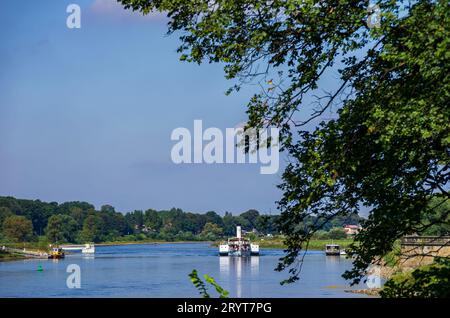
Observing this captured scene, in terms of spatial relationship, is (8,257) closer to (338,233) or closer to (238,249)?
(238,249)

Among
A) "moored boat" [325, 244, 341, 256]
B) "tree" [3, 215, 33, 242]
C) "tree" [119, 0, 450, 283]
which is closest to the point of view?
"tree" [119, 0, 450, 283]

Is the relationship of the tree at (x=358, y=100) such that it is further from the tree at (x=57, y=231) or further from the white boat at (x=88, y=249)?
the tree at (x=57, y=231)

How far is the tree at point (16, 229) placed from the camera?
6924 inches

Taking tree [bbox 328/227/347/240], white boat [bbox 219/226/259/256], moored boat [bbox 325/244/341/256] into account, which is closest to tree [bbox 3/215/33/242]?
white boat [bbox 219/226/259/256]

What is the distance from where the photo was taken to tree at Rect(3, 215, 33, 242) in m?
176

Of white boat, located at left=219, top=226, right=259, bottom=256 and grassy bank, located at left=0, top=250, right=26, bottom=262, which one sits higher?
white boat, located at left=219, top=226, right=259, bottom=256

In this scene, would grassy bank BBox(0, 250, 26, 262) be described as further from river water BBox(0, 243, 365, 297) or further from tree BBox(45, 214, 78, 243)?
tree BBox(45, 214, 78, 243)

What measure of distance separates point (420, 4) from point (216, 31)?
4204 millimetres

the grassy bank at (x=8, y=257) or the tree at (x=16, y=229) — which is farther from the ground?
the tree at (x=16, y=229)

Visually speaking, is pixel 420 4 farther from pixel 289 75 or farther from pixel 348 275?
pixel 348 275

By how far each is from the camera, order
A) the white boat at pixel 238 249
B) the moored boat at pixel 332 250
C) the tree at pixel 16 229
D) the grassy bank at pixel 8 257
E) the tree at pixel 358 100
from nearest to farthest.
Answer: the tree at pixel 358 100 < the grassy bank at pixel 8 257 < the moored boat at pixel 332 250 < the white boat at pixel 238 249 < the tree at pixel 16 229

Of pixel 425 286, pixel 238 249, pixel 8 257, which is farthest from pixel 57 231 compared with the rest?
pixel 425 286

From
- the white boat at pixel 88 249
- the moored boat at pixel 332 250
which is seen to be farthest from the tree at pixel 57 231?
the moored boat at pixel 332 250
